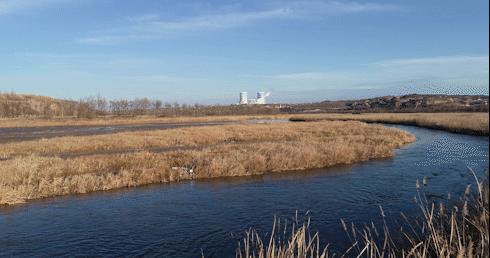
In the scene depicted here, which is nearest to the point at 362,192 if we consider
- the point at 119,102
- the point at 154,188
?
the point at 154,188

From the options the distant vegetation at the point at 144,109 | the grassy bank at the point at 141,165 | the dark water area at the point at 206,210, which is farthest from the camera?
the distant vegetation at the point at 144,109

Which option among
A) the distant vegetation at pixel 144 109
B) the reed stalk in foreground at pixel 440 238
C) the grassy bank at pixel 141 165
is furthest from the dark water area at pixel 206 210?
the distant vegetation at pixel 144 109

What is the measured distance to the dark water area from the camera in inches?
447

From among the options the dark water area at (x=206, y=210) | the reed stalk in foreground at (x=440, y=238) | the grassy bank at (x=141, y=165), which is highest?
the reed stalk in foreground at (x=440, y=238)

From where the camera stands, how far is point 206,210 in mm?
14703

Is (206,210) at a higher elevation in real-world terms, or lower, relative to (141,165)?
lower

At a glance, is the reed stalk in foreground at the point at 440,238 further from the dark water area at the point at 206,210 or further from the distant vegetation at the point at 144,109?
the distant vegetation at the point at 144,109

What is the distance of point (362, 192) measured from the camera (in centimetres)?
1677

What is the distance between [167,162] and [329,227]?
40.8 feet

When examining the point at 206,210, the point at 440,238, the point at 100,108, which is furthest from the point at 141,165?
the point at 100,108

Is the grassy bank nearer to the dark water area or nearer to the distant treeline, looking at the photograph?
the dark water area

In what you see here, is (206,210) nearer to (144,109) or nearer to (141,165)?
(141,165)

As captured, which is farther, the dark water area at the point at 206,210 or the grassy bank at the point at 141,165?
the grassy bank at the point at 141,165

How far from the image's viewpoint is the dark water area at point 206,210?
11.3 meters
